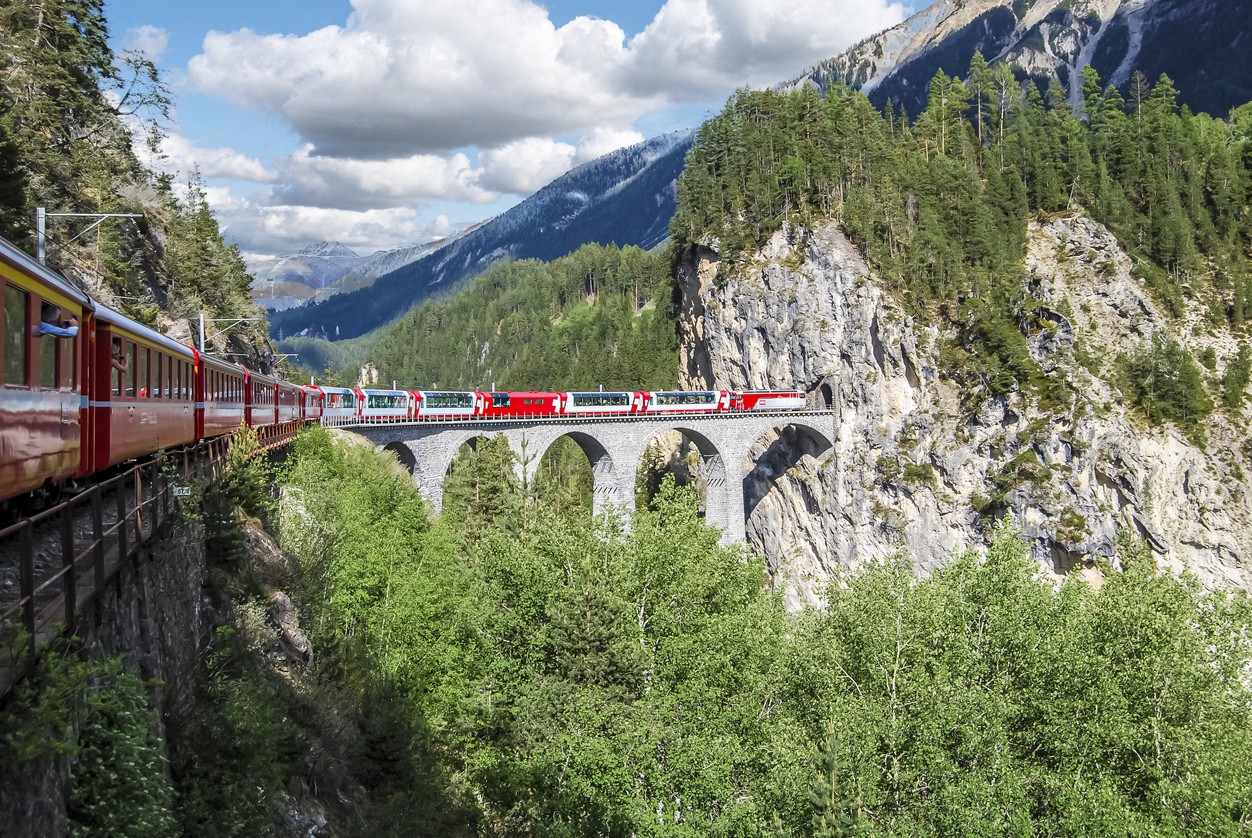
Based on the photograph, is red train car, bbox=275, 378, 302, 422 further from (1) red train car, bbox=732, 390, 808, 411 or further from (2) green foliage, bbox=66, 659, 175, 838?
(1) red train car, bbox=732, 390, 808, 411

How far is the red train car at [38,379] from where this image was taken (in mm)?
8133

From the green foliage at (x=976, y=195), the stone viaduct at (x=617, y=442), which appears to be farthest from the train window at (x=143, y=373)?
the green foliage at (x=976, y=195)

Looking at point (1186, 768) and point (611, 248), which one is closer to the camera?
point (1186, 768)

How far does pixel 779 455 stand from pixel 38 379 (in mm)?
62836

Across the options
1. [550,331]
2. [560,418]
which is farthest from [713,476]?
[550,331]

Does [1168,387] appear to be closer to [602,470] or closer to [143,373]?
[602,470]

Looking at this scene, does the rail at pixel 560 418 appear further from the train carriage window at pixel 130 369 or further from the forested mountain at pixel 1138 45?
the forested mountain at pixel 1138 45

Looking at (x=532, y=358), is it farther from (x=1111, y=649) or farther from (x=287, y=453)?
(x=1111, y=649)

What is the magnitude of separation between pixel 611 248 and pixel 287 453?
125324 millimetres

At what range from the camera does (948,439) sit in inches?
2387

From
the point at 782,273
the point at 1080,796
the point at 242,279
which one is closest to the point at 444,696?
the point at 1080,796

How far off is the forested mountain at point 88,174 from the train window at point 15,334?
16444mm

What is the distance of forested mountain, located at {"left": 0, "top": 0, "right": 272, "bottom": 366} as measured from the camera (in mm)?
26297

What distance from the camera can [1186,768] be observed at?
52.0 feet
